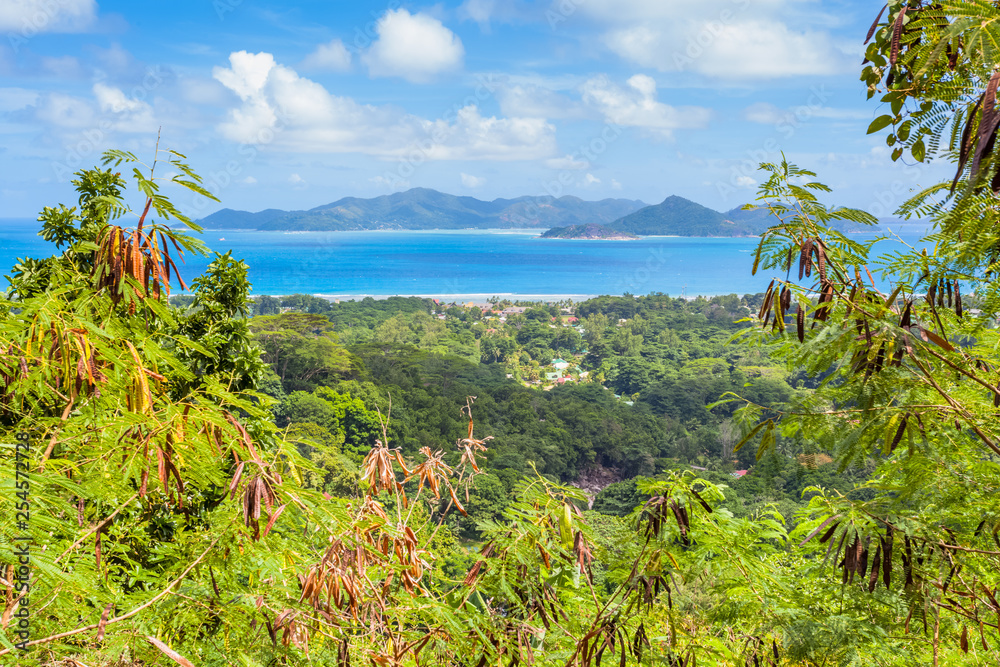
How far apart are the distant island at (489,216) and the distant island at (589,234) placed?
1.13 meters

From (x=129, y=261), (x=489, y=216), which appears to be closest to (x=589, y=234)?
(x=489, y=216)

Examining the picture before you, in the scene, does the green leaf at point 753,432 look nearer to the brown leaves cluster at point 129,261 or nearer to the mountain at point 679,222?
the brown leaves cluster at point 129,261

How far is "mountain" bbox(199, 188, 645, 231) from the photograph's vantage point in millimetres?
142250

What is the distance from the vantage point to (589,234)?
14000 cm

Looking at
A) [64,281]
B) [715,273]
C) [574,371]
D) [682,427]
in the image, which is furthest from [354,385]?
[715,273]

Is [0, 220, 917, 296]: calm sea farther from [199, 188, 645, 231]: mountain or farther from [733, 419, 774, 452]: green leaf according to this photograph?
[733, 419, 774, 452]: green leaf

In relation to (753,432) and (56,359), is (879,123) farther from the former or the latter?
(56,359)

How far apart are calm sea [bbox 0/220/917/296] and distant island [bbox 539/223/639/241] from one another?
1.63 m

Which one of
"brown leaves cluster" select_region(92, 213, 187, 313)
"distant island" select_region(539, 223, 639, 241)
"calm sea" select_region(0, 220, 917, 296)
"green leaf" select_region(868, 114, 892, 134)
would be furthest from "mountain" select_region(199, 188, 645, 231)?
"green leaf" select_region(868, 114, 892, 134)

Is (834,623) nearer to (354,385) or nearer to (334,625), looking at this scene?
(334,625)

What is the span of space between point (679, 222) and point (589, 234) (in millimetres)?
23982

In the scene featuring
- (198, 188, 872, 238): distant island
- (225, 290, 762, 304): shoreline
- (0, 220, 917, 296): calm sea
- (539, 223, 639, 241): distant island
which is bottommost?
(225, 290, 762, 304): shoreline

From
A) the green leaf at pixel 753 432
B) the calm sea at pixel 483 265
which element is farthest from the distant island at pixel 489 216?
the green leaf at pixel 753 432

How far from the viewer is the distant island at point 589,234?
134 m
